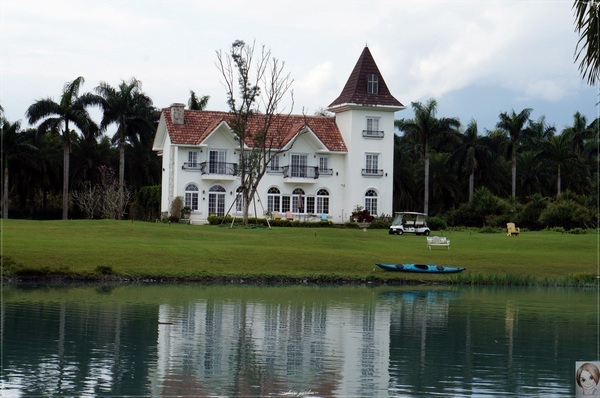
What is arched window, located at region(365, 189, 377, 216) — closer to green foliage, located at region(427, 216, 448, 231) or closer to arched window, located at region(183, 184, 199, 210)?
green foliage, located at region(427, 216, 448, 231)

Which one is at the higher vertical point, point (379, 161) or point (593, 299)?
point (379, 161)

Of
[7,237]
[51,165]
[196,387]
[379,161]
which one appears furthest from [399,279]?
[51,165]

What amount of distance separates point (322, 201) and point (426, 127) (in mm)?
10590

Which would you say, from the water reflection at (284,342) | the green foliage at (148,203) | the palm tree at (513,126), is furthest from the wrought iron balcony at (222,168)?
the water reflection at (284,342)

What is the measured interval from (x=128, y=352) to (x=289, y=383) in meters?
4.41

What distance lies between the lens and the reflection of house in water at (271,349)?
16719 millimetres

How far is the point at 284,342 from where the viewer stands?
22156 millimetres

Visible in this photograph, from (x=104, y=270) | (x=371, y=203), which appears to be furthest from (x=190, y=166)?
(x=104, y=270)

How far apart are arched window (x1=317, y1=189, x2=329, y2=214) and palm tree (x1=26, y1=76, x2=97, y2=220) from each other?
16.6m

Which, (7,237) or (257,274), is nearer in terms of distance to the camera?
(257,274)

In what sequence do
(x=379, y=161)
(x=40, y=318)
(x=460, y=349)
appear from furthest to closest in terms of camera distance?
(x=379, y=161)
(x=40, y=318)
(x=460, y=349)

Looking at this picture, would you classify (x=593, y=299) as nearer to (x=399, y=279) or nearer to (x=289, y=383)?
(x=399, y=279)

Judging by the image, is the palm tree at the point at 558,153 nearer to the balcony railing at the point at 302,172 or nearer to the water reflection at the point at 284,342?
the balcony railing at the point at 302,172

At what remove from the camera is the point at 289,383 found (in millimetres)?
16859
